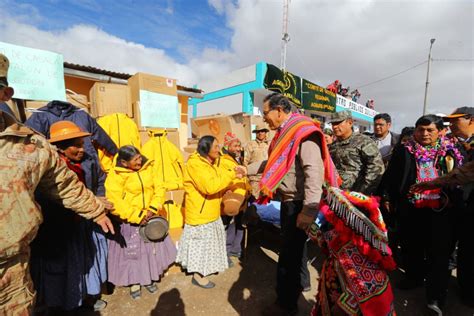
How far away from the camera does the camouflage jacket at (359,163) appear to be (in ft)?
10.1

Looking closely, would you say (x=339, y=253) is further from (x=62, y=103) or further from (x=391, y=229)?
(x=62, y=103)

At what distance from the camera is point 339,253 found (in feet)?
5.18

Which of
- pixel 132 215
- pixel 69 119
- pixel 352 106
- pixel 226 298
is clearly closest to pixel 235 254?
pixel 226 298

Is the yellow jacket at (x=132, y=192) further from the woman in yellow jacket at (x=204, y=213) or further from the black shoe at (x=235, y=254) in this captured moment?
the black shoe at (x=235, y=254)

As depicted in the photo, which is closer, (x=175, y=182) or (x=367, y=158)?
(x=367, y=158)

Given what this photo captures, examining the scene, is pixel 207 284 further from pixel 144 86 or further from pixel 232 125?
pixel 232 125

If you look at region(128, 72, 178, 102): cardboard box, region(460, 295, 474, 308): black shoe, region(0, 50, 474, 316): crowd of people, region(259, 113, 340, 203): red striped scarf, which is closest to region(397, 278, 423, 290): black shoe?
region(0, 50, 474, 316): crowd of people

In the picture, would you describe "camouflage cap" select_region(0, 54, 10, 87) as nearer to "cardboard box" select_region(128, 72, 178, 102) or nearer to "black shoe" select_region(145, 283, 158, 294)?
"black shoe" select_region(145, 283, 158, 294)

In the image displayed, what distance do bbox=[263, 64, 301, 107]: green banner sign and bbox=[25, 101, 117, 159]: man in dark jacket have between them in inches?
309

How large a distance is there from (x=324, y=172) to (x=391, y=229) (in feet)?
7.35

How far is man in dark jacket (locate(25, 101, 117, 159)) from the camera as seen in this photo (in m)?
2.86

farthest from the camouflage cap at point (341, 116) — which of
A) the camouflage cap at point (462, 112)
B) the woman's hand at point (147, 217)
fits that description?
the woman's hand at point (147, 217)

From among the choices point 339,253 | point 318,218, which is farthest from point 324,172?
point 339,253

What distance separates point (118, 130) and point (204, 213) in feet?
6.60
